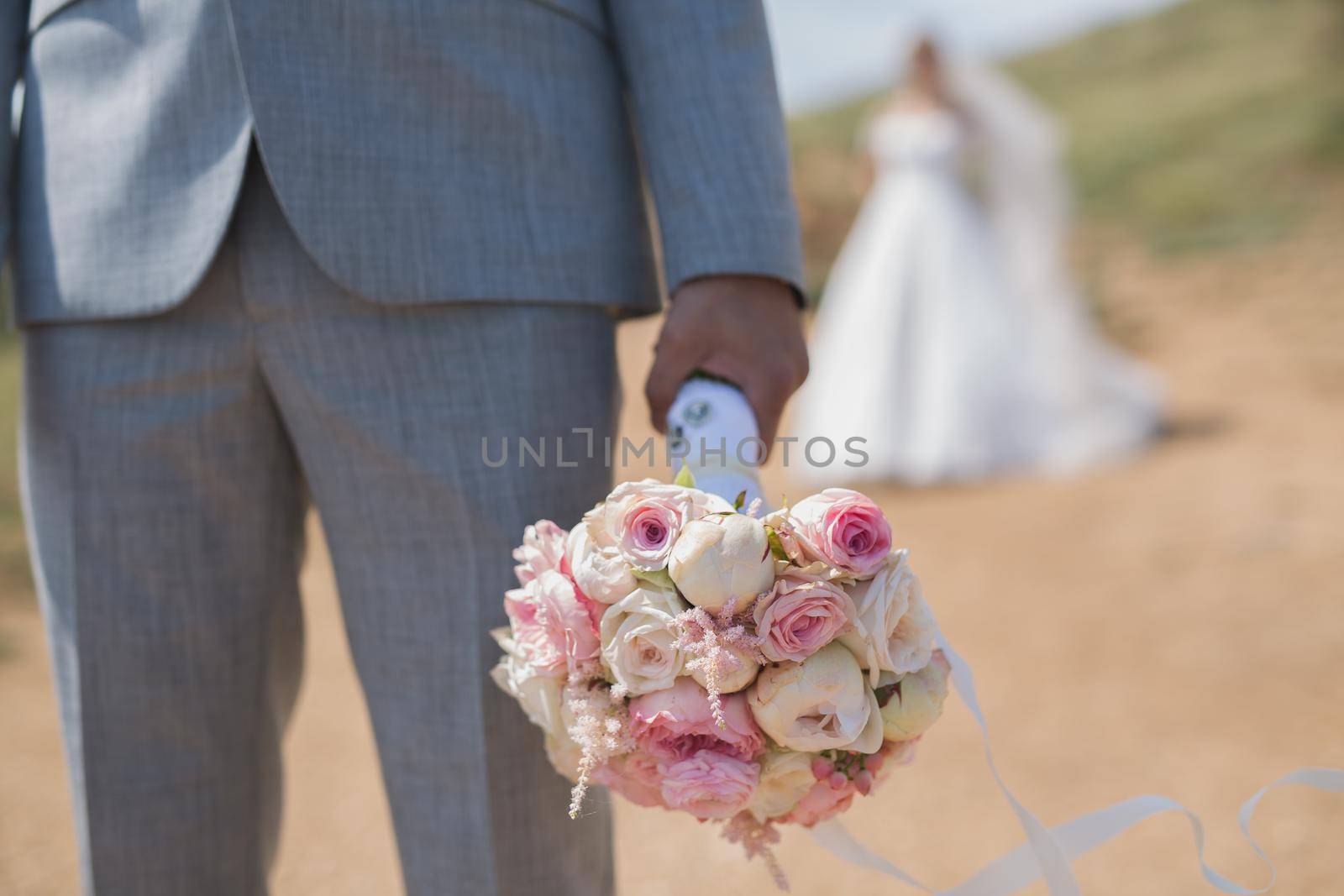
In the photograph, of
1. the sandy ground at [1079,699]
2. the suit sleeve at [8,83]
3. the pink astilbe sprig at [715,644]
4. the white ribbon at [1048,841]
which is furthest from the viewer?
the sandy ground at [1079,699]

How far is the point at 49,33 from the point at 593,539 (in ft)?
2.84

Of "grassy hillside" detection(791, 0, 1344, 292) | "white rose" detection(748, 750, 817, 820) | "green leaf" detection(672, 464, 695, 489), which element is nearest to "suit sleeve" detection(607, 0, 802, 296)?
"green leaf" detection(672, 464, 695, 489)

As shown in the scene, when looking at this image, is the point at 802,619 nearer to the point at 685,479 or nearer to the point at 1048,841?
the point at 685,479

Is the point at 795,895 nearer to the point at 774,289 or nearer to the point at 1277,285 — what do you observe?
the point at 774,289

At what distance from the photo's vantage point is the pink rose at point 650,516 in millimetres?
874

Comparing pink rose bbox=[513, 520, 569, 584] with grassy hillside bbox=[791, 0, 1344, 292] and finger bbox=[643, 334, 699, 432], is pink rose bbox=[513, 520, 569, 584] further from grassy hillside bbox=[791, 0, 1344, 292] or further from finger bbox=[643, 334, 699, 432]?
grassy hillside bbox=[791, 0, 1344, 292]

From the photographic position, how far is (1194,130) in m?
15.2

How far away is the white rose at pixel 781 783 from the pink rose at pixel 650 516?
0.65 feet

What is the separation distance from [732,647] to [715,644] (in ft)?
0.05

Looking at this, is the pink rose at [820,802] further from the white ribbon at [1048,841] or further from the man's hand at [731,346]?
the man's hand at [731,346]

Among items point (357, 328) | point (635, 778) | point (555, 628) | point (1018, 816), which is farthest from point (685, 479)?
point (1018, 816)

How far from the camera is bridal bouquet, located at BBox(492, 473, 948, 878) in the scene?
0.86 metres

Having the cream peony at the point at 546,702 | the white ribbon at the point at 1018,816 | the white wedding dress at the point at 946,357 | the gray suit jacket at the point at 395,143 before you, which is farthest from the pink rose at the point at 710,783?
the white wedding dress at the point at 946,357

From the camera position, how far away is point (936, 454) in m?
5.70
